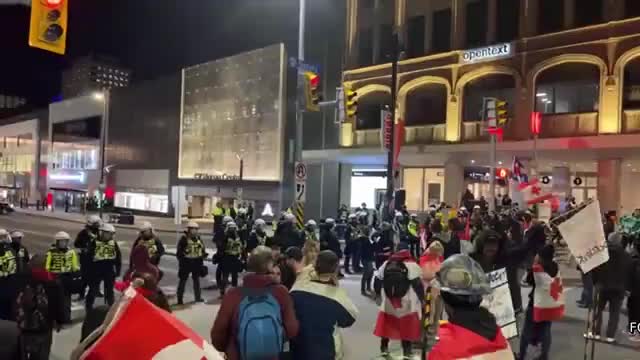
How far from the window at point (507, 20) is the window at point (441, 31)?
3087 millimetres

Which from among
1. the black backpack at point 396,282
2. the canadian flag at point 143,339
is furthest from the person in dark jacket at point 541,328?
the canadian flag at point 143,339

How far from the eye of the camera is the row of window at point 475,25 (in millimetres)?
28188

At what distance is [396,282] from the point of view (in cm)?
831

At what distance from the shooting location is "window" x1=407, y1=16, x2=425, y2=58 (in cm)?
3512

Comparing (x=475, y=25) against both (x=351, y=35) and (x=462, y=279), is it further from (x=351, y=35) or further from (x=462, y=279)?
(x=462, y=279)

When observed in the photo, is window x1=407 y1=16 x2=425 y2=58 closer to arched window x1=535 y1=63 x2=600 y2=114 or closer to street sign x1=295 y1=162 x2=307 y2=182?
arched window x1=535 y1=63 x2=600 y2=114

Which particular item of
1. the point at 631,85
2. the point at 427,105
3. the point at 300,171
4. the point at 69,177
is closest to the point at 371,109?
the point at 427,105

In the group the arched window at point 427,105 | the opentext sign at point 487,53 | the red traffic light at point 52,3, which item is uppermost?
the opentext sign at point 487,53

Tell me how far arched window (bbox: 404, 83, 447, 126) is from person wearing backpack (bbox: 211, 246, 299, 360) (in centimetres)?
2943

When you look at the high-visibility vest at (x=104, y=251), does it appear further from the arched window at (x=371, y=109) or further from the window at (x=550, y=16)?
the arched window at (x=371, y=109)

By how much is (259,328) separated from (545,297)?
5324 millimetres

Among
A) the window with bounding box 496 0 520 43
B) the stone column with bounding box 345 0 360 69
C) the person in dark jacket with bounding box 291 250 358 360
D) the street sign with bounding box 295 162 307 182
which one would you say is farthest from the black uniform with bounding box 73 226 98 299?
the stone column with bounding box 345 0 360 69

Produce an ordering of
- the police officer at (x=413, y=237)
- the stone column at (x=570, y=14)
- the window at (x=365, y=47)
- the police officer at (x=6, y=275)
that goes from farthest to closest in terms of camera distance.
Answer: the window at (x=365, y=47) → the stone column at (x=570, y=14) → the police officer at (x=413, y=237) → the police officer at (x=6, y=275)

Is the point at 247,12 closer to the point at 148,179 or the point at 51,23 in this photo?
the point at 148,179
